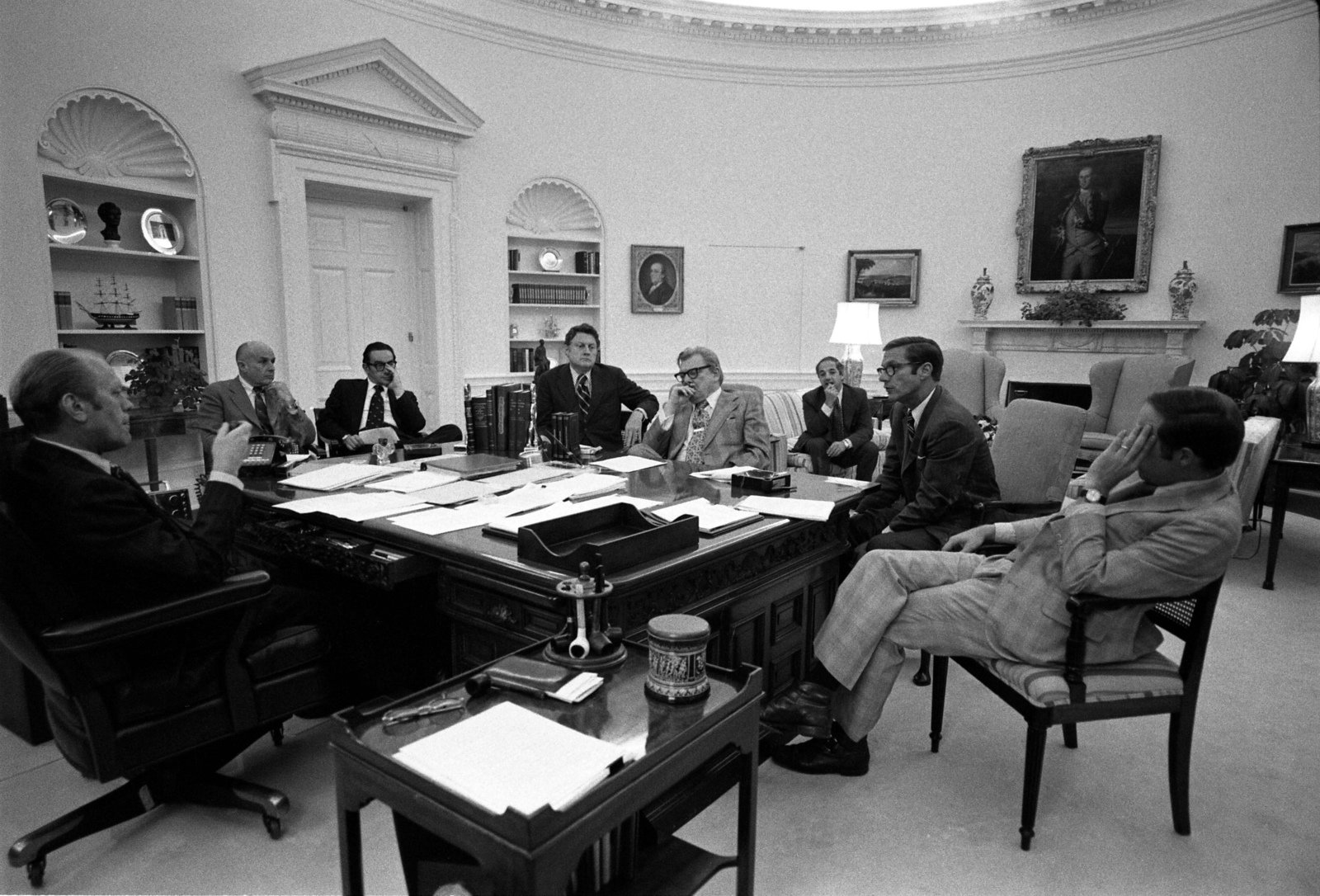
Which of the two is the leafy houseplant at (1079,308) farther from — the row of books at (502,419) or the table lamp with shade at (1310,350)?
the row of books at (502,419)

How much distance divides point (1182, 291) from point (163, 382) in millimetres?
8326

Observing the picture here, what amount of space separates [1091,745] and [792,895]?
4.38ft

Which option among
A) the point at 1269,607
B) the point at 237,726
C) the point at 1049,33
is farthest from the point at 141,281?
the point at 1049,33

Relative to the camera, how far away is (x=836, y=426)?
5586 millimetres

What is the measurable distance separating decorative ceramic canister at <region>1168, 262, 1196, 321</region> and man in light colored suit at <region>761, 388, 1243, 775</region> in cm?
620

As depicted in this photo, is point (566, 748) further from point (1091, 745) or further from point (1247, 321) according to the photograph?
point (1247, 321)

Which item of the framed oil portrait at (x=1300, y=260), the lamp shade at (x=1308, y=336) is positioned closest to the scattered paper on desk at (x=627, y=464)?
the lamp shade at (x=1308, y=336)

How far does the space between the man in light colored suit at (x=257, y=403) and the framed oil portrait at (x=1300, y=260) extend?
7.98 metres

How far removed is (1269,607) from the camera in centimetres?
400

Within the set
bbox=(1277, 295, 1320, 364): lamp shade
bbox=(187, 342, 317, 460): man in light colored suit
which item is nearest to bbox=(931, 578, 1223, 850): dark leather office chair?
bbox=(187, 342, 317, 460): man in light colored suit

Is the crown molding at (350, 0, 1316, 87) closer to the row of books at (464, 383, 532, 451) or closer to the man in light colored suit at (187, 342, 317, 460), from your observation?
the man in light colored suit at (187, 342, 317, 460)

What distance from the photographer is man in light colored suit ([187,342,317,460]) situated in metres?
4.01

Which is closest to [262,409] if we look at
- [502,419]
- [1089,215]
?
[502,419]

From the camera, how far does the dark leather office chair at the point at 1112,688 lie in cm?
200
